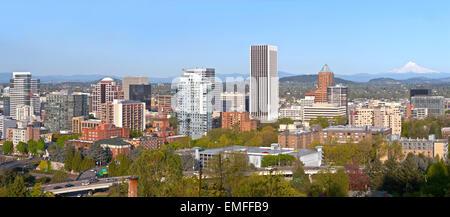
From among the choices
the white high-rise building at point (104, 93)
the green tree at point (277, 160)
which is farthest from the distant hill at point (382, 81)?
the green tree at point (277, 160)

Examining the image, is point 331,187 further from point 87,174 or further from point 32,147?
point 32,147

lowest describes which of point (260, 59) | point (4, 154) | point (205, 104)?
point (4, 154)

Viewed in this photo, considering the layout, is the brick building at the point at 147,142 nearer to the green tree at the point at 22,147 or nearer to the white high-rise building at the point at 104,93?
the green tree at the point at 22,147

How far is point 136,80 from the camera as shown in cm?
4119

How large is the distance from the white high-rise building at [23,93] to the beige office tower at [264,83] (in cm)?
1393

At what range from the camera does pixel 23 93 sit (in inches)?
1273

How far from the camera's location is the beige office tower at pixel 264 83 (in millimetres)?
31625

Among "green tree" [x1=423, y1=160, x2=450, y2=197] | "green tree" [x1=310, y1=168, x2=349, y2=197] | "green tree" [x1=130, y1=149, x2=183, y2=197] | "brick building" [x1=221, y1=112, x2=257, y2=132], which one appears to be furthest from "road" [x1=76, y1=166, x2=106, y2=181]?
"green tree" [x1=423, y1=160, x2=450, y2=197]

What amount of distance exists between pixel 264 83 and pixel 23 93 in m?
15.1

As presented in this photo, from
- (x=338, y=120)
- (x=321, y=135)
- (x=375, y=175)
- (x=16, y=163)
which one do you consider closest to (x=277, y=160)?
(x=375, y=175)

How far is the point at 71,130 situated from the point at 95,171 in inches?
443

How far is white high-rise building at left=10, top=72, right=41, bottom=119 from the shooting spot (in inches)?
1271
